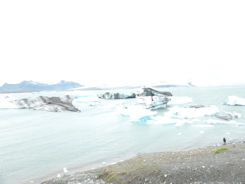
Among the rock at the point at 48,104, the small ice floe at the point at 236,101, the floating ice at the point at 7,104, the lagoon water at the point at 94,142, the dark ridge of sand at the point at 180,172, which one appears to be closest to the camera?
the dark ridge of sand at the point at 180,172

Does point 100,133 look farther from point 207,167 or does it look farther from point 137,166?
point 207,167

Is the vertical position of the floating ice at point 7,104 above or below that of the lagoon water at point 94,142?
above

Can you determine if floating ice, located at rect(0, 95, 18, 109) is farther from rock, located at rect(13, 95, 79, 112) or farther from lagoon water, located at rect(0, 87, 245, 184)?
lagoon water, located at rect(0, 87, 245, 184)

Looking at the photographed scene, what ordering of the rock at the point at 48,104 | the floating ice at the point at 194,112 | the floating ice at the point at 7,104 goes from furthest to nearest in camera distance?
the floating ice at the point at 7,104, the rock at the point at 48,104, the floating ice at the point at 194,112

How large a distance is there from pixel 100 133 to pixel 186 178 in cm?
1457

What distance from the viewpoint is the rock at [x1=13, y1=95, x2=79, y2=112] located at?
40.8m

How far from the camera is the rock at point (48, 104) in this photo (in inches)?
1608

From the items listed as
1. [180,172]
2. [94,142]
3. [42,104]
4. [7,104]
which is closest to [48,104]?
[42,104]

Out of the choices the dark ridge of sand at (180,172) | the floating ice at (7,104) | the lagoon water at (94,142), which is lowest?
the lagoon water at (94,142)

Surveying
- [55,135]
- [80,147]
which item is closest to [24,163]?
[80,147]

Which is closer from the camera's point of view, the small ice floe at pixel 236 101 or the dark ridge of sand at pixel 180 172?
the dark ridge of sand at pixel 180 172

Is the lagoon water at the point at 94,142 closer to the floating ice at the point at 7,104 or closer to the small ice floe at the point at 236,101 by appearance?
the small ice floe at the point at 236,101

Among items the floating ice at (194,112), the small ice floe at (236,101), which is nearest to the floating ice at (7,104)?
the floating ice at (194,112)

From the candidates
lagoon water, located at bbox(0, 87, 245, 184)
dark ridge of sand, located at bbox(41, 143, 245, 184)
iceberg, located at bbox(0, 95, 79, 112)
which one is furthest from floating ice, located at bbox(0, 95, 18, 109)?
dark ridge of sand, located at bbox(41, 143, 245, 184)
